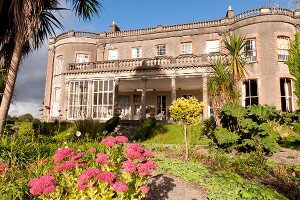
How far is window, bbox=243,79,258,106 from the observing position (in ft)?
62.6

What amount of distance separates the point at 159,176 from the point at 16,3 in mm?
6108

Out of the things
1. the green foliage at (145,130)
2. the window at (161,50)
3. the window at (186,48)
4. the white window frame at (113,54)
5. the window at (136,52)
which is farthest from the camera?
the white window frame at (113,54)

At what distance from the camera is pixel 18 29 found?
7.75m

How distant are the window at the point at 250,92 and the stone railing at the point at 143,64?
322 centimetres

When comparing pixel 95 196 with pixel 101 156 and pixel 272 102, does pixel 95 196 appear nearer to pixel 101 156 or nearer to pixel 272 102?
pixel 101 156

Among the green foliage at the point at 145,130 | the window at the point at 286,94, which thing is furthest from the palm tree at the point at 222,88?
the window at the point at 286,94

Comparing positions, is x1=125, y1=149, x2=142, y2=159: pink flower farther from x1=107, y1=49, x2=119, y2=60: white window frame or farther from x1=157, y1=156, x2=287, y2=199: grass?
x1=107, y1=49, x2=119, y2=60: white window frame

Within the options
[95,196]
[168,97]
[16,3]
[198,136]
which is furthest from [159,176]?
[168,97]

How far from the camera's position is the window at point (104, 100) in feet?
65.9

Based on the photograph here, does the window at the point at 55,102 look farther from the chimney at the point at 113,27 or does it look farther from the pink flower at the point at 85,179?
the pink flower at the point at 85,179

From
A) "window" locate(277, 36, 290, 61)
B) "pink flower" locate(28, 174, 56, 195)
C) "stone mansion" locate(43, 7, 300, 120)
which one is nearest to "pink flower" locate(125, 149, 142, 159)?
"pink flower" locate(28, 174, 56, 195)

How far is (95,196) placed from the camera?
9.53 ft

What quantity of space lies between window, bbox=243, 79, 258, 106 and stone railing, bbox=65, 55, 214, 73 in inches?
127

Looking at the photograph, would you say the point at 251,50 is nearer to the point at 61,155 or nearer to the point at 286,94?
the point at 286,94
